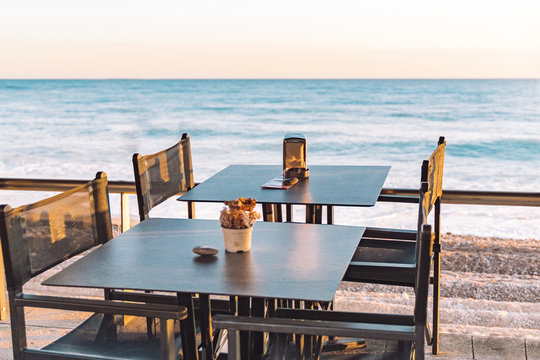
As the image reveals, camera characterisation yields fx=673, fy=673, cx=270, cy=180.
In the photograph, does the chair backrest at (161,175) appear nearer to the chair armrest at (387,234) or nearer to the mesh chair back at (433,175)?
the chair armrest at (387,234)

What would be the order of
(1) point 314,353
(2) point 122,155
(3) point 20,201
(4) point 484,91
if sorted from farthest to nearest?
(4) point 484,91 → (2) point 122,155 → (3) point 20,201 → (1) point 314,353

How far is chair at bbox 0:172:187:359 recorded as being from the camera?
1.72 metres

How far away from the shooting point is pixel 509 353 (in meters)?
2.87

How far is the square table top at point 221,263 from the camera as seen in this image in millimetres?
1693

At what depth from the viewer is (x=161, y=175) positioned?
2.99 metres

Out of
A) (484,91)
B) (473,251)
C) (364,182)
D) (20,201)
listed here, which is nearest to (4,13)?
(20,201)

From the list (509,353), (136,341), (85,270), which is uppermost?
Answer: (85,270)

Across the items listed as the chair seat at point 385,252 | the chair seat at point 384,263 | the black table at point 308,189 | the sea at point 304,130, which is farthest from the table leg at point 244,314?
the sea at point 304,130

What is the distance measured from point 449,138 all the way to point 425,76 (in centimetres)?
642

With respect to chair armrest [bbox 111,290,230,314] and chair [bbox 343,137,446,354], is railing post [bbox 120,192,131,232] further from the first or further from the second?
chair [bbox 343,137,446,354]

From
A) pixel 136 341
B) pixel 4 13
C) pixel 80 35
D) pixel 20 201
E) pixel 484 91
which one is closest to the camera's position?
pixel 136 341

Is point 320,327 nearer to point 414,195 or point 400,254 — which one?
point 400,254

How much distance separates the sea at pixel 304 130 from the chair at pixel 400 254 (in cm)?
543

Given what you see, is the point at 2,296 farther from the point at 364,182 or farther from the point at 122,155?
the point at 122,155
